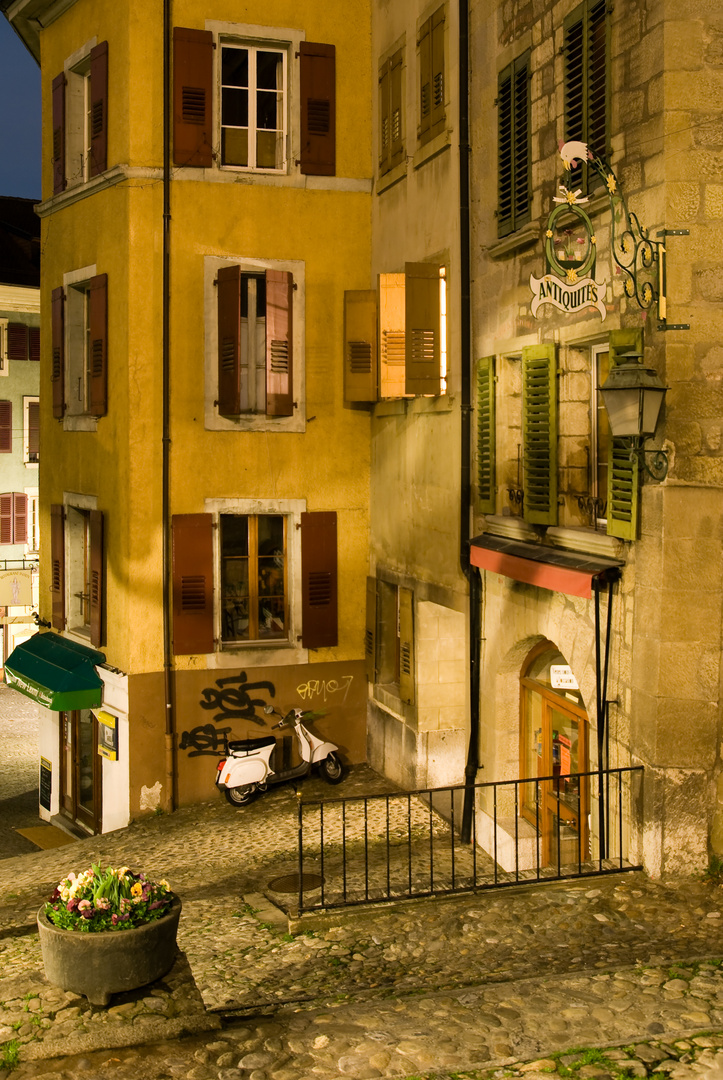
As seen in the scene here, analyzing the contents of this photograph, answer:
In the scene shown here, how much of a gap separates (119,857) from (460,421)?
597 cm

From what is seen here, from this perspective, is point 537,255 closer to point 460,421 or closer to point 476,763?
point 460,421

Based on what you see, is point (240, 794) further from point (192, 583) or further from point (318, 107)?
point (318, 107)

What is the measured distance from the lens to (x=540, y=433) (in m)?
9.97

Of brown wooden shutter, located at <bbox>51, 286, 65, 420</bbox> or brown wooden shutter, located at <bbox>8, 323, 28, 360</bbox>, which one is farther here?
brown wooden shutter, located at <bbox>8, 323, 28, 360</bbox>

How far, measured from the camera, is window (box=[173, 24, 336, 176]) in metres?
13.9

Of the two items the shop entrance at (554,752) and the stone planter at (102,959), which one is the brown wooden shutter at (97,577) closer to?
the shop entrance at (554,752)

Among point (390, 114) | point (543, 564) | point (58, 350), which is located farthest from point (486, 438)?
point (58, 350)

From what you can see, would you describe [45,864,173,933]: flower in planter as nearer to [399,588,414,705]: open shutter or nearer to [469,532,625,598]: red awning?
[469,532,625,598]: red awning

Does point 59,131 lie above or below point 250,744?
above

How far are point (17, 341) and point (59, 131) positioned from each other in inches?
501

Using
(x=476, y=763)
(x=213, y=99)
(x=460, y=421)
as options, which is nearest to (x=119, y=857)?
(x=476, y=763)

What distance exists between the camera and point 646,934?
761cm

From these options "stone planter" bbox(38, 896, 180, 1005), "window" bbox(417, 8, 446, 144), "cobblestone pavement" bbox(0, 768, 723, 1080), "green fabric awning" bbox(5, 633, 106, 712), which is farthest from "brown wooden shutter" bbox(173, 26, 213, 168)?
"stone planter" bbox(38, 896, 180, 1005)

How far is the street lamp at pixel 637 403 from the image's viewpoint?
25.5 feet
